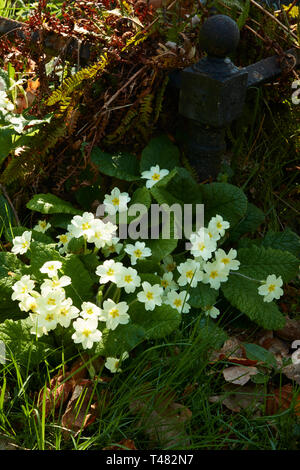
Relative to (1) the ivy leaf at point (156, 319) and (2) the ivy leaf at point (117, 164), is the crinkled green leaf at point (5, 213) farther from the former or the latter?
(1) the ivy leaf at point (156, 319)

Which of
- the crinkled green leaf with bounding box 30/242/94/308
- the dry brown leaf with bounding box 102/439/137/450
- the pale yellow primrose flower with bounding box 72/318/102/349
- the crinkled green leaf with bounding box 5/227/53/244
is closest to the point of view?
the dry brown leaf with bounding box 102/439/137/450

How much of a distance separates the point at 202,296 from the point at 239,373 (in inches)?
13.8

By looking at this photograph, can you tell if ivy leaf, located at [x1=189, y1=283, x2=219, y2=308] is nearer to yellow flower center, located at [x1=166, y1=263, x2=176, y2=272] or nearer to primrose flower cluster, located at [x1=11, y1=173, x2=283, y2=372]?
primrose flower cluster, located at [x1=11, y1=173, x2=283, y2=372]

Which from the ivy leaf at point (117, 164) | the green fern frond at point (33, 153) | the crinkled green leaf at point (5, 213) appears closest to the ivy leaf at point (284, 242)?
the ivy leaf at point (117, 164)

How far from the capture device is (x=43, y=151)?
253 cm

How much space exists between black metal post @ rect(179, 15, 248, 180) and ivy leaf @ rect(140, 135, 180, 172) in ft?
0.34

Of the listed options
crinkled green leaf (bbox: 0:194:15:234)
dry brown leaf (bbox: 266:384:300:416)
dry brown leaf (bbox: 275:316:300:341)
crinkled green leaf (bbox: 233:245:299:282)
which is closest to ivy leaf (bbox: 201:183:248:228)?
crinkled green leaf (bbox: 233:245:299:282)

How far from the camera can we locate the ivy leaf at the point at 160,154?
103 inches

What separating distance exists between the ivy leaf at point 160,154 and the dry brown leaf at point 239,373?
988 mm

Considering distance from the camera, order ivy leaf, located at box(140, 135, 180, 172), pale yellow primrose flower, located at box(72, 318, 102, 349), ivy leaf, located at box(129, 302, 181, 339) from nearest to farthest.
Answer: pale yellow primrose flower, located at box(72, 318, 102, 349) < ivy leaf, located at box(129, 302, 181, 339) < ivy leaf, located at box(140, 135, 180, 172)

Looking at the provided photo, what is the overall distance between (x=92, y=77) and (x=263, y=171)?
1.02m

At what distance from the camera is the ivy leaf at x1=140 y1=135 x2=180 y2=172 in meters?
2.62

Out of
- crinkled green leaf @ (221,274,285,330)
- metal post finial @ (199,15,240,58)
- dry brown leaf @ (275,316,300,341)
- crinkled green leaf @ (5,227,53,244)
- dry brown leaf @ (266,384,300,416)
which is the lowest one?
dry brown leaf @ (275,316,300,341)

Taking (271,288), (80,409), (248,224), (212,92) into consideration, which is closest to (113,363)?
(80,409)
